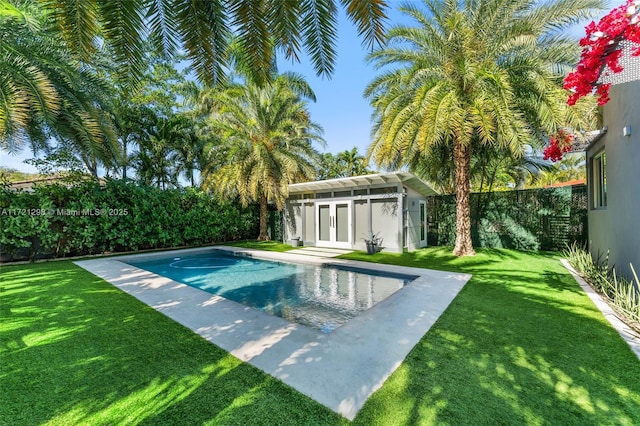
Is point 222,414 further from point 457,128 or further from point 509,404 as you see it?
point 457,128

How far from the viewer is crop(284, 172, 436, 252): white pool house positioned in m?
13.6

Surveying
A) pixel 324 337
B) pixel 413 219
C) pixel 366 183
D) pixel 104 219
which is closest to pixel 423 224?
pixel 413 219

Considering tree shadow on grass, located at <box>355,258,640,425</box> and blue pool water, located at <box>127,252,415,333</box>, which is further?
blue pool water, located at <box>127,252,415,333</box>

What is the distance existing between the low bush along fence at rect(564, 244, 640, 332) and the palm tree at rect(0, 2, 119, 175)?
40.0 feet

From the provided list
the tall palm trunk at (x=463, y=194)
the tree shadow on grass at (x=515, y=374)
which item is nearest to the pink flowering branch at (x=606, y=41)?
the tree shadow on grass at (x=515, y=374)

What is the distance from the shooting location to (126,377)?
326 centimetres

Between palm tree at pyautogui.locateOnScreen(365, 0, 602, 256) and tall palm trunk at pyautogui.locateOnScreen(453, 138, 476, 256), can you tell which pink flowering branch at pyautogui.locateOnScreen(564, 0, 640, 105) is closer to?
palm tree at pyautogui.locateOnScreen(365, 0, 602, 256)

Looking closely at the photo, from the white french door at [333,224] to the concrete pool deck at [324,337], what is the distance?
7976 mm

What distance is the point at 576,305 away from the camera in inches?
217

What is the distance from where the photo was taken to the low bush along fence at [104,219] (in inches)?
456

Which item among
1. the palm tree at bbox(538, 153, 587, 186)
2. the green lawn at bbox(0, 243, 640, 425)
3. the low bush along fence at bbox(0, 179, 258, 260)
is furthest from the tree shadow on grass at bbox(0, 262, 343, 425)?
the palm tree at bbox(538, 153, 587, 186)

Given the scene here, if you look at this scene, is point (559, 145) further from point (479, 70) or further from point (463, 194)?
point (463, 194)

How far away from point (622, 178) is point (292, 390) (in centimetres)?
775

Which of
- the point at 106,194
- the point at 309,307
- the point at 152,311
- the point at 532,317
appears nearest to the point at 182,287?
the point at 152,311
